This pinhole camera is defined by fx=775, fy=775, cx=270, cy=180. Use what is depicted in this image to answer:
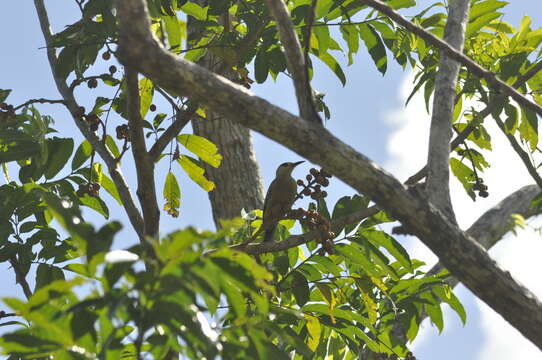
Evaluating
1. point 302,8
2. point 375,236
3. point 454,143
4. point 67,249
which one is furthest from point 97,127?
point 454,143

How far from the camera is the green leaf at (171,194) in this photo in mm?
4453

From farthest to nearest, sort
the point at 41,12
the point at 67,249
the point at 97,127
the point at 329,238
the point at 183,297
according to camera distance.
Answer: the point at 41,12, the point at 97,127, the point at 67,249, the point at 329,238, the point at 183,297

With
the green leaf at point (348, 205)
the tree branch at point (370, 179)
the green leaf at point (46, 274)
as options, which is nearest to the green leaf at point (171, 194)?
the green leaf at point (46, 274)

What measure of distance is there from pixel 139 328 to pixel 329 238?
1622mm

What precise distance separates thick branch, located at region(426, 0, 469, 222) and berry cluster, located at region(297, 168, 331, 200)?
120cm

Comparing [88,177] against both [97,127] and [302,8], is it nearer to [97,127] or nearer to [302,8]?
[97,127]

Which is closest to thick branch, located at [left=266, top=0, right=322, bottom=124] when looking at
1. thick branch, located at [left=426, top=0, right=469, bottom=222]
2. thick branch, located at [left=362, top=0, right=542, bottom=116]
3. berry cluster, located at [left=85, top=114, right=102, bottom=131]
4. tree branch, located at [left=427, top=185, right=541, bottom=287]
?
thick branch, located at [left=362, top=0, right=542, bottom=116]

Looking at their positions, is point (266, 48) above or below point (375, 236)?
above

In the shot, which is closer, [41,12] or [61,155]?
[61,155]

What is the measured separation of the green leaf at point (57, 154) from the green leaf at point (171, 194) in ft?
2.00

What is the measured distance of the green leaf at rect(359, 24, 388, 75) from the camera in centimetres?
421

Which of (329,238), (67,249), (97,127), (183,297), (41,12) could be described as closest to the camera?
(183,297)

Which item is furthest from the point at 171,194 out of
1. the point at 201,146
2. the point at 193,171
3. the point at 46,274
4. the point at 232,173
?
the point at 232,173

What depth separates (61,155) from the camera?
4.05m
